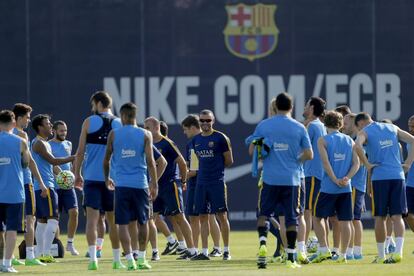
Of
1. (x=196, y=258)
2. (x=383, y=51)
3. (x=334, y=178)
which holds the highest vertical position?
(x=383, y=51)

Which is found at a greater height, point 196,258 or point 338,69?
point 338,69

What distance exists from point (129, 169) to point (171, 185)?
379cm

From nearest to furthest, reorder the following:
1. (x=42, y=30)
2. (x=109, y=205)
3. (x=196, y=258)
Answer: (x=109, y=205), (x=196, y=258), (x=42, y=30)

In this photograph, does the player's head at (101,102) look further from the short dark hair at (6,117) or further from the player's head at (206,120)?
the player's head at (206,120)

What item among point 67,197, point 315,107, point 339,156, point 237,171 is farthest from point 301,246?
point 237,171

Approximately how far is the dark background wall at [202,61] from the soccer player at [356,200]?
31.7ft

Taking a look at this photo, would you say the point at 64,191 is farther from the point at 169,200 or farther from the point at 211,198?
the point at 211,198

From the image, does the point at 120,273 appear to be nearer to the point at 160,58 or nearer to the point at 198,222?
the point at 198,222

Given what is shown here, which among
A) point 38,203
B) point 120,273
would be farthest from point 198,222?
point 120,273

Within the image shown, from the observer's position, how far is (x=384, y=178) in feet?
58.1

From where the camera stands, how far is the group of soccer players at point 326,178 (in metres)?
16.7

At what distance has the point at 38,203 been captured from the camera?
19.6 metres

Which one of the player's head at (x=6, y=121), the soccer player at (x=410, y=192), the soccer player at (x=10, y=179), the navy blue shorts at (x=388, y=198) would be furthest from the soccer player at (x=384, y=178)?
the player's head at (x=6, y=121)

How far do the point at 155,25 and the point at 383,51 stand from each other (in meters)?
4.89
